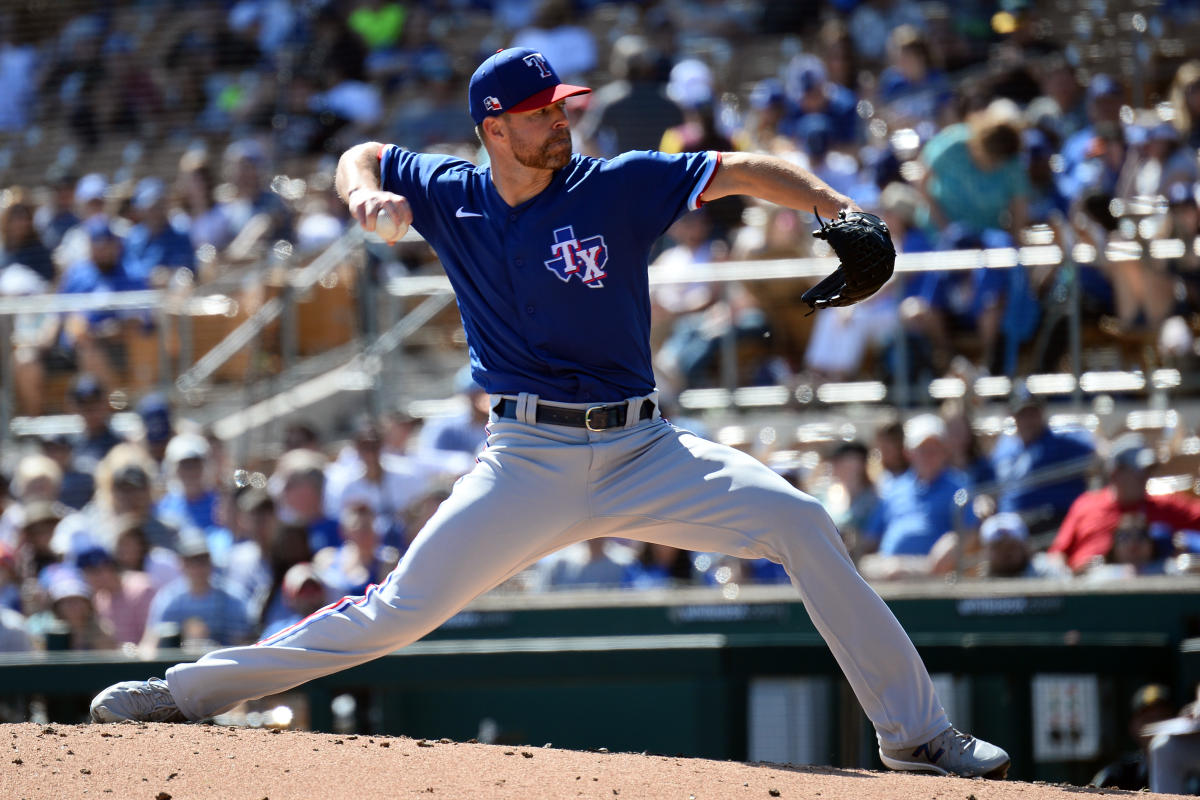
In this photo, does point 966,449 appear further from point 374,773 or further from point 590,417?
point 374,773

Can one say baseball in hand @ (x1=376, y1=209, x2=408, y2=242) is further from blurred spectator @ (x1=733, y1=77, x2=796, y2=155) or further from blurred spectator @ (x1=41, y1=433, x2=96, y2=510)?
blurred spectator @ (x1=733, y1=77, x2=796, y2=155)

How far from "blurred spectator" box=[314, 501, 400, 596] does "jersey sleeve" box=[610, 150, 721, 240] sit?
12.7 ft

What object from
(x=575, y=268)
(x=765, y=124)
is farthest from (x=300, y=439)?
(x=575, y=268)

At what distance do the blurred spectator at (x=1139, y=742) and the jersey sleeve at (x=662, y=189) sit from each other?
2.96 metres

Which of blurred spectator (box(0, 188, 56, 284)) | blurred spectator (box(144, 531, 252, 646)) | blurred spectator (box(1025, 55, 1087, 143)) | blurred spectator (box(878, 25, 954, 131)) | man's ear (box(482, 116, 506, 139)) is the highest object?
blurred spectator (box(878, 25, 954, 131))

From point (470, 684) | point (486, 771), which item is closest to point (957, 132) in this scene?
point (470, 684)

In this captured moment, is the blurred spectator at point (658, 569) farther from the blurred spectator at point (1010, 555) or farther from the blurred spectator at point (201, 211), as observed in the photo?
the blurred spectator at point (201, 211)

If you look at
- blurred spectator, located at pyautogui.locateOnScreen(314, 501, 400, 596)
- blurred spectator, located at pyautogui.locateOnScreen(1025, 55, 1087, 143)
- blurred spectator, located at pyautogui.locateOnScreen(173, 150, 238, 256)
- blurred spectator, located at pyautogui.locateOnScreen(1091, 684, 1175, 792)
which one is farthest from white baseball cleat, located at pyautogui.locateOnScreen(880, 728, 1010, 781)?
blurred spectator, located at pyautogui.locateOnScreen(173, 150, 238, 256)

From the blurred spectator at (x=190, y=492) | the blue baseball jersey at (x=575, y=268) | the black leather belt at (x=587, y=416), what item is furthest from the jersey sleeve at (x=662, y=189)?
the blurred spectator at (x=190, y=492)

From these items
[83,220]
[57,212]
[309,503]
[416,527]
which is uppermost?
[57,212]

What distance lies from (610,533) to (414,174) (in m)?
1.04

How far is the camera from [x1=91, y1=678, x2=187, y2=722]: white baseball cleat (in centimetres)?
424

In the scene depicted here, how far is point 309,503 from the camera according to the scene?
837 cm

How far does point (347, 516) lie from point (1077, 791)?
4586 millimetres
